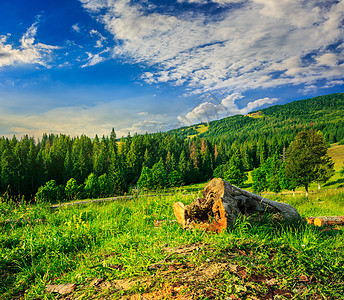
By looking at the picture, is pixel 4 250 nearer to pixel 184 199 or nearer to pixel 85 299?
pixel 85 299

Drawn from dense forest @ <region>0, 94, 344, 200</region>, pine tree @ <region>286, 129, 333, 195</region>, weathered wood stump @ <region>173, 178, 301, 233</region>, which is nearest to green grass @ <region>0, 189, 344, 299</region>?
weathered wood stump @ <region>173, 178, 301, 233</region>

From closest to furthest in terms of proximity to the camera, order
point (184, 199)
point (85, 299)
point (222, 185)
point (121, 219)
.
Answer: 1. point (85, 299)
2. point (222, 185)
3. point (121, 219)
4. point (184, 199)

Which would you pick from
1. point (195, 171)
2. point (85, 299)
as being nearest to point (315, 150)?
point (85, 299)

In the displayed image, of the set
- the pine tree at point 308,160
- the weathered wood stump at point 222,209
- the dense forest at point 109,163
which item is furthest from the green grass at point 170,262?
the pine tree at point 308,160

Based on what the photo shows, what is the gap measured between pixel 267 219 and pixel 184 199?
3504mm

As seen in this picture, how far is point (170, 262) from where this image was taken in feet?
11.7

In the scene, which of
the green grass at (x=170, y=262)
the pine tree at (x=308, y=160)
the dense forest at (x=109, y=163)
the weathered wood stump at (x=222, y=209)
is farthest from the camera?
the dense forest at (x=109, y=163)

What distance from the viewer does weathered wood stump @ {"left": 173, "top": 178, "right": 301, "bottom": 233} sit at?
5195mm

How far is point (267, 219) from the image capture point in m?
5.93

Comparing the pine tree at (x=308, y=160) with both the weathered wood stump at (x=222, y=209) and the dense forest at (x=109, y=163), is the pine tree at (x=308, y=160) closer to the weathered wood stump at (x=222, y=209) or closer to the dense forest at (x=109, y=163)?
the dense forest at (x=109, y=163)

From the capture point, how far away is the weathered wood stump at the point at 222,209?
5195mm

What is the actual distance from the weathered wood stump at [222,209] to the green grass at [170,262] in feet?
0.97

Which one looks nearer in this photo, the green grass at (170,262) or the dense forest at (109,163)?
the green grass at (170,262)

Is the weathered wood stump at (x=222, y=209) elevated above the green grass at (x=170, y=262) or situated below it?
above
